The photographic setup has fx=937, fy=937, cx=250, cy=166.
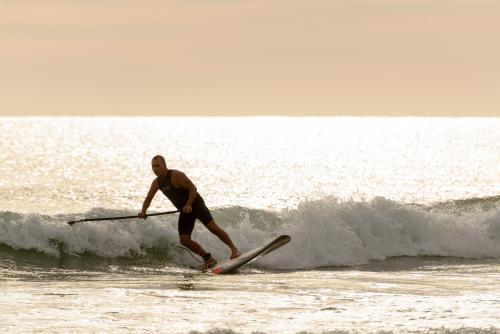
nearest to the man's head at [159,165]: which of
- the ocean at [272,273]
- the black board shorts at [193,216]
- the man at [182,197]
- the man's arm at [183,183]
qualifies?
the man at [182,197]

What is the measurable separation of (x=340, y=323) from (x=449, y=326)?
1.25 m

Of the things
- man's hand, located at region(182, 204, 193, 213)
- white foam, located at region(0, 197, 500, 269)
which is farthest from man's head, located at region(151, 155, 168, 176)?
white foam, located at region(0, 197, 500, 269)

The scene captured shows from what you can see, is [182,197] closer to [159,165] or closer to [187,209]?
[187,209]

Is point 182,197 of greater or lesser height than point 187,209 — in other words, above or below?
above

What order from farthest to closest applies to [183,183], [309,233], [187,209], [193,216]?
[309,233] → [193,216] → [183,183] → [187,209]

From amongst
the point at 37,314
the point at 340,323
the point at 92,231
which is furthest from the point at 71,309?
the point at 92,231

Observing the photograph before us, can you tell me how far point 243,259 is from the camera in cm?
1633

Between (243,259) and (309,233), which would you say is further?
(309,233)

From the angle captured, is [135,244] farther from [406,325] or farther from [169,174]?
[406,325]

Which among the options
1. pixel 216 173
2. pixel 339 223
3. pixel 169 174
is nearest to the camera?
pixel 169 174

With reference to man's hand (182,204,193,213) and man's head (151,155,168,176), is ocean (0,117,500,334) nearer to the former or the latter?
man's hand (182,204,193,213)

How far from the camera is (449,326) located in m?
10.8

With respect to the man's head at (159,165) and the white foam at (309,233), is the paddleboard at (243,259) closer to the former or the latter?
the white foam at (309,233)

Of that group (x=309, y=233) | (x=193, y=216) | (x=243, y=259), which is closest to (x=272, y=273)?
(x=243, y=259)
